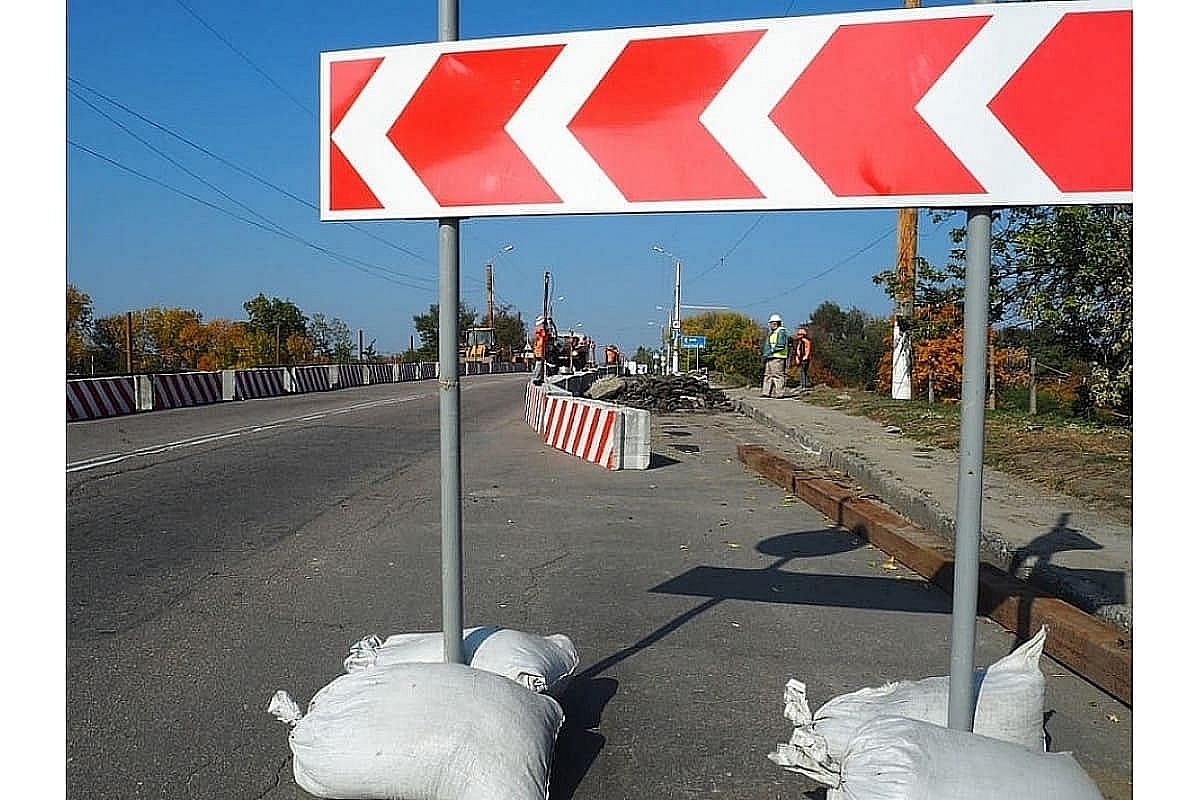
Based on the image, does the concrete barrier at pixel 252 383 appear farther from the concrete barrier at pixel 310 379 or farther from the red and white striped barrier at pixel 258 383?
the concrete barrier at pixel 310 379

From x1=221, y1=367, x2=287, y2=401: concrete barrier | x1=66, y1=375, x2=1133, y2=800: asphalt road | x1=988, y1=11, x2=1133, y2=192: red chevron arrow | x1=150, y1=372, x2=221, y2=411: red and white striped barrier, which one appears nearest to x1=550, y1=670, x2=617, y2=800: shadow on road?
x1=66, y1=375, x2=1133, y2=800: asphalt road

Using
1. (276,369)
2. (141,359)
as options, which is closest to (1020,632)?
(276,369)

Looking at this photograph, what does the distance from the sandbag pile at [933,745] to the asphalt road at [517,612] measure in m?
0.41

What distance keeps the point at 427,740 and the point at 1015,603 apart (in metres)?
3.59

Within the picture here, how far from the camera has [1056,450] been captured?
35.2 ft

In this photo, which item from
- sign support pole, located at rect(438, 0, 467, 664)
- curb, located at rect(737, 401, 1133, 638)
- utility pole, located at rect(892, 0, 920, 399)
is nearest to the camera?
sign support pole, located at rect(438, 0, 467, 664)

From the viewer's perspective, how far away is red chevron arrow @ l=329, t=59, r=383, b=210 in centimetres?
323

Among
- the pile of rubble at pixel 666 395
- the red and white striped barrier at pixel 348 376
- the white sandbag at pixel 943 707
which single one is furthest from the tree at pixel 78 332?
the white sandbag at pixel 943 707

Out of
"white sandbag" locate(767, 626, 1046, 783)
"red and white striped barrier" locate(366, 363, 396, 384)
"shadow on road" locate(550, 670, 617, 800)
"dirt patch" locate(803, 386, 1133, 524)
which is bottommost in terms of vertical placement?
"shadow on road" locate(550, 670, 617, 800)

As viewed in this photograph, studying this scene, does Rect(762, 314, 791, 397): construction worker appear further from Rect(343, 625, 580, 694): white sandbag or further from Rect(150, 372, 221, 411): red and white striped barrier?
Rect(343, 625, 580, 694): white sandbag

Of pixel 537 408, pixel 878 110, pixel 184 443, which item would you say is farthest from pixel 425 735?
pixel 537 408

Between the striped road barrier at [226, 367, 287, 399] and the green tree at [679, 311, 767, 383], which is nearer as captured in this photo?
the striped road barrier at [226, 367, 287, 399]

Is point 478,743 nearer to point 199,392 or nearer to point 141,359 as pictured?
point 199,392

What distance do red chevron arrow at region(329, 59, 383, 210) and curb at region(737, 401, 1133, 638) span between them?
259cm
